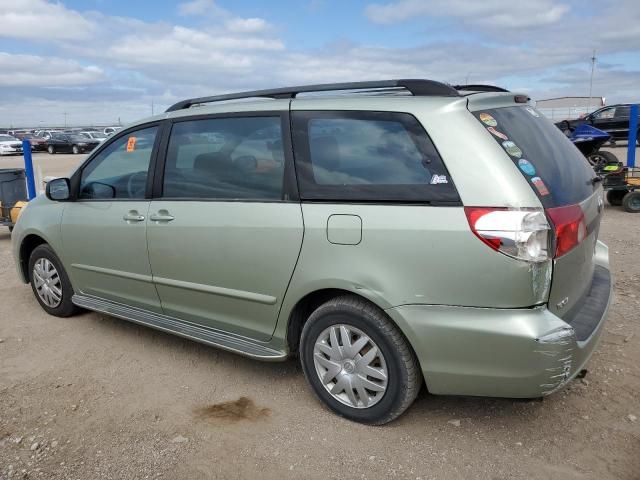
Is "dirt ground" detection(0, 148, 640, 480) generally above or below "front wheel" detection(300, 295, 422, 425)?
below

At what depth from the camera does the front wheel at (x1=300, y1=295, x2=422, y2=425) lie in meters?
2.77

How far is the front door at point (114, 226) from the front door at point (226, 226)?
0.18 meters

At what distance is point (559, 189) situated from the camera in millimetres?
2658

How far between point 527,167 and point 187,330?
7.49 ft

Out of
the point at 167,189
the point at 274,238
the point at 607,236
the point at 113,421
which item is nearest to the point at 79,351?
the point at 113,421

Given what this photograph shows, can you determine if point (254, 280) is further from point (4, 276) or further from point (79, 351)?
point (4, 276)

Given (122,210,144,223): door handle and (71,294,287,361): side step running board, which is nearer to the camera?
(71,294,287,361): side step running board

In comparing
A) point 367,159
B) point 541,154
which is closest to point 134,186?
point 367,159

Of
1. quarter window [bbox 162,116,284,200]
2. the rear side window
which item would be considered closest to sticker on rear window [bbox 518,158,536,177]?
the rear side window

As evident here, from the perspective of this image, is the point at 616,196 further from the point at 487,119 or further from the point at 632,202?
the point at 487,119

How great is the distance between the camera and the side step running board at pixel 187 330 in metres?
3.28

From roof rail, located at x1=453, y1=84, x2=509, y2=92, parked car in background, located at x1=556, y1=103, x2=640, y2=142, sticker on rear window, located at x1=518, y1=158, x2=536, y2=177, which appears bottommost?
sticker on rear window, located at x1=518, y1=158, x2=536, y2=177

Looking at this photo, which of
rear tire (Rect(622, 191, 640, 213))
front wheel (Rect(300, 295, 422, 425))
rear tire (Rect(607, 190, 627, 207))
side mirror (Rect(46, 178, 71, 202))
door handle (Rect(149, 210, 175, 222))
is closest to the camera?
front wheel (Rect(300, 295, 422, 425))

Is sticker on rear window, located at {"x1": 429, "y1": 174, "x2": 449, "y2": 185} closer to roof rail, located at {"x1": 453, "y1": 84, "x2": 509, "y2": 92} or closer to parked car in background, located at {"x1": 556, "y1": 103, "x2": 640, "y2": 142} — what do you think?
roof rail, located at {"x1": 453, "y1": 84, "x2": 509, "y2": 92}
